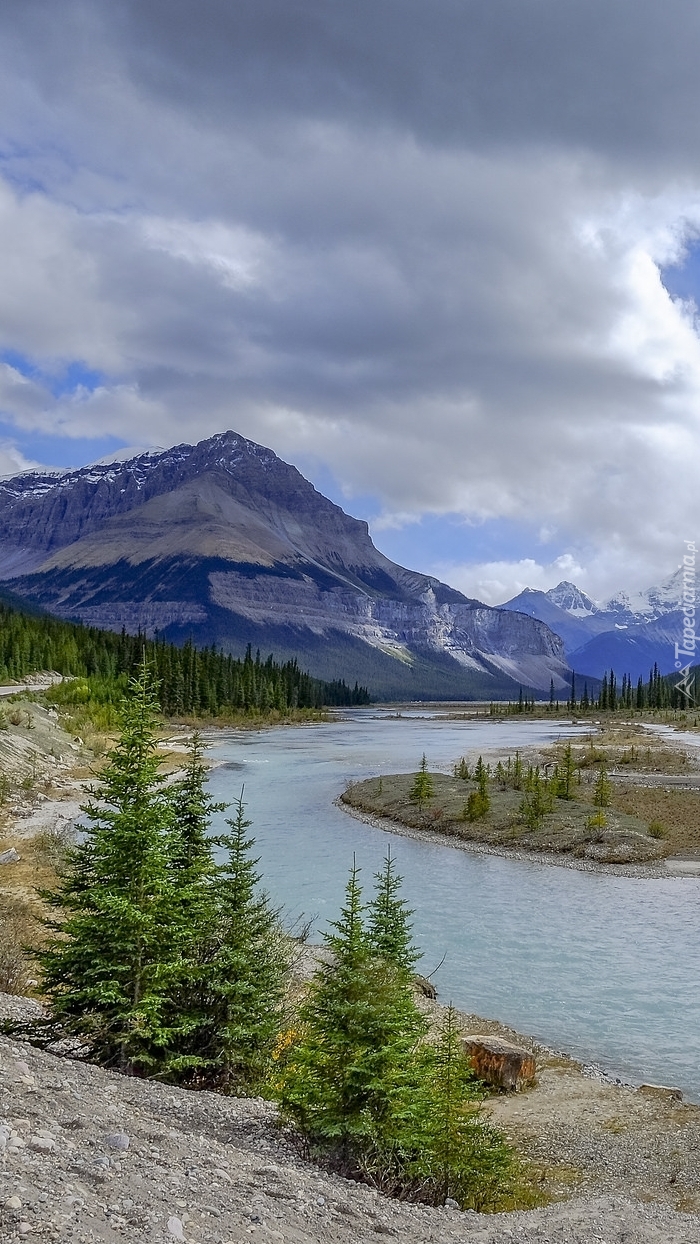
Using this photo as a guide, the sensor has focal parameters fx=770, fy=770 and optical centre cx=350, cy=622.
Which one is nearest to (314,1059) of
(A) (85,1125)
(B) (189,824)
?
(A) (85,1125)

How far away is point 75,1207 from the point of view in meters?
6.78

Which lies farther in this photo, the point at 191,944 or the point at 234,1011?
the point at 191,944

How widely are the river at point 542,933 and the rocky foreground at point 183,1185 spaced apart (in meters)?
8.95

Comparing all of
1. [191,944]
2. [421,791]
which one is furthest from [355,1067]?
[421,791]

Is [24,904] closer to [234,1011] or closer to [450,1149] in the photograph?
[234,1011]

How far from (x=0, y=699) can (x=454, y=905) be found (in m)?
50.8

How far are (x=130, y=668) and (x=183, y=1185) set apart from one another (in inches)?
5014

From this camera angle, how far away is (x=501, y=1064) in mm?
16750

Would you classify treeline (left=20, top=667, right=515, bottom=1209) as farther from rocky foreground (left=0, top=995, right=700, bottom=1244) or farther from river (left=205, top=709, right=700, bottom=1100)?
river (left=205, top=709, right=700, bottom=1100)

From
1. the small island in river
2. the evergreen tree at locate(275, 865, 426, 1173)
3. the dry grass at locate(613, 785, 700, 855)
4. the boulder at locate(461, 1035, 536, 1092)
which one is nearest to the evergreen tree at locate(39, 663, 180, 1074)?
the evergreen tree at locate(275, 865, 426, 1173)

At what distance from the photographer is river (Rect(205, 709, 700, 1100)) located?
20.1 meters

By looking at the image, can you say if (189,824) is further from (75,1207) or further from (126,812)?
(75,1207)

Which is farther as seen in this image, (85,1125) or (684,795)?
(684,795)

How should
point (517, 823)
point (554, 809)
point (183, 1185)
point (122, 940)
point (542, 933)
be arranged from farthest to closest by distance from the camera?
point (554, 809)
point (517, 823)
point (542, 933)
point (122, 940)
point (183, 1185)
